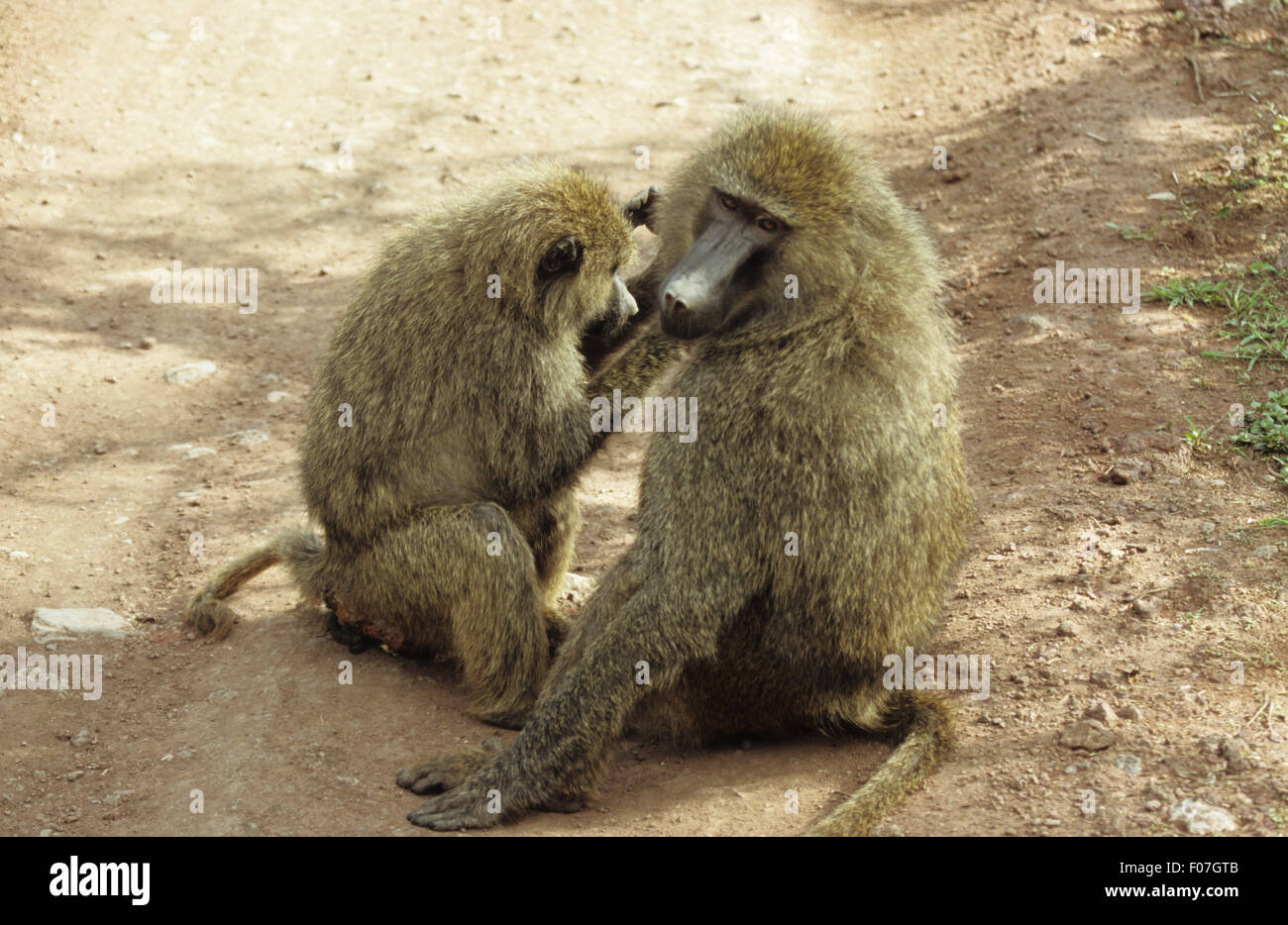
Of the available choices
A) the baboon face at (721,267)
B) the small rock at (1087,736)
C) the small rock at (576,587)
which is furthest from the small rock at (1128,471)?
the small rock at (576,587)

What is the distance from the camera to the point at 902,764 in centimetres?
371

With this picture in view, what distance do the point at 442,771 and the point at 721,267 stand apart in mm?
1794

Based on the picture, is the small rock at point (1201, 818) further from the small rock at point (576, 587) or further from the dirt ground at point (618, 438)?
the small rock at point (576, 587)

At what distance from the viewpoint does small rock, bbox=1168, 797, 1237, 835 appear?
3.20 metres

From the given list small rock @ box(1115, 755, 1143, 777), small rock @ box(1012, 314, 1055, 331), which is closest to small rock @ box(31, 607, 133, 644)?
small rock @ box(1115, 755, 1143, 777)

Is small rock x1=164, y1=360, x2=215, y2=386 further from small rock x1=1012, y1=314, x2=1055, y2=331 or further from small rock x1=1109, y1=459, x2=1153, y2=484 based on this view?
small rock x1=1109, y1=459, x2=1153, y2=484

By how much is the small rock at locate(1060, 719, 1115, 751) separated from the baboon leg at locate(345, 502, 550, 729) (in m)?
1.74

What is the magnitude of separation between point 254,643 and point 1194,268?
4.88m

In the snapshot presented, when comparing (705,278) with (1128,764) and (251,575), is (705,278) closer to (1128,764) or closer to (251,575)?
(1128,764)

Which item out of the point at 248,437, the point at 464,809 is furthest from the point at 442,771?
the point at 248,437

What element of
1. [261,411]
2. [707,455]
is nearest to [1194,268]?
[707,455]

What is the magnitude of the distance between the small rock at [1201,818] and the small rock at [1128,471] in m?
1.95

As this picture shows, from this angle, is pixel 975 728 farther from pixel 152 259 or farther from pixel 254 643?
pixel 152 259

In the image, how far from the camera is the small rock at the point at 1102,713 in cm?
371
